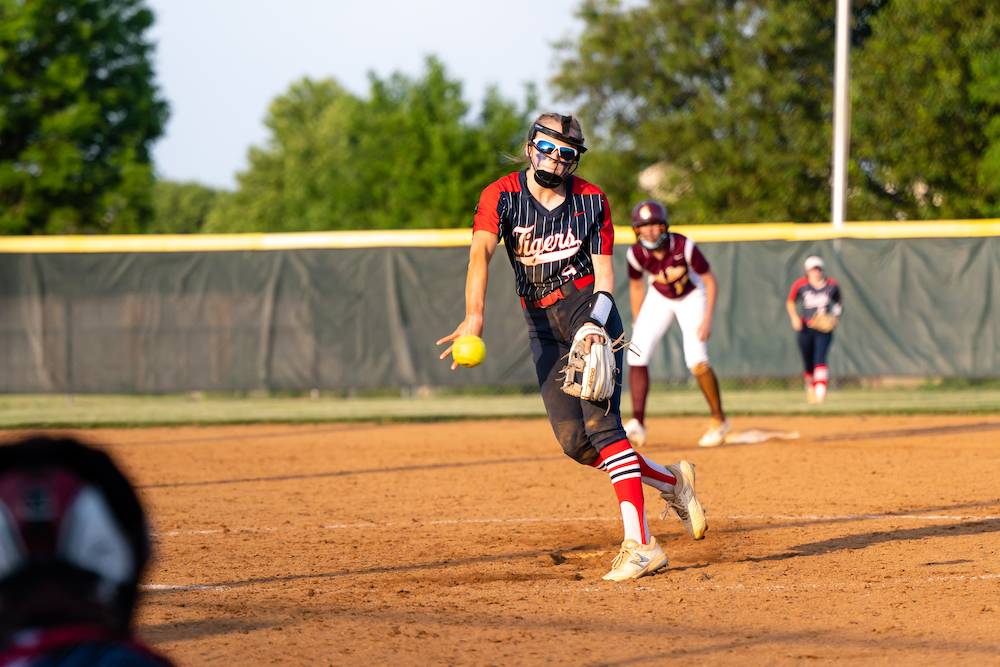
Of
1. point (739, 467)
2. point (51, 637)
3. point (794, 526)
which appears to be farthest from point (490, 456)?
point (51, 637)

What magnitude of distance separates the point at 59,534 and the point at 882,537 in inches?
205

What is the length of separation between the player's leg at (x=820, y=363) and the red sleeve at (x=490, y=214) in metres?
9.08

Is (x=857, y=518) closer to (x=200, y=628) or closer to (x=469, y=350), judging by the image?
(x=469, y=350)

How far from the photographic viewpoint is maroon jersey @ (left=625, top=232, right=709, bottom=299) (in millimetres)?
9312

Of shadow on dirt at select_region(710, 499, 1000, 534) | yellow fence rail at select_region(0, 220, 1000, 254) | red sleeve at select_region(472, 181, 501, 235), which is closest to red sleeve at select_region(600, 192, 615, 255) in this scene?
red sleeve at select_region(472, 181, 501, 235)

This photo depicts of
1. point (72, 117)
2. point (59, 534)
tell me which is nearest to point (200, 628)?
point (59, 534)

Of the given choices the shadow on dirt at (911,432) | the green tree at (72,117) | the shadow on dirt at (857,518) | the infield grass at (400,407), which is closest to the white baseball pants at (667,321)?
the shadow on dirt at (911,432)

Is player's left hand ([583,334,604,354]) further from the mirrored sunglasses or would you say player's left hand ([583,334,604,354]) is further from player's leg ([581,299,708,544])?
the mirrored sunglasses

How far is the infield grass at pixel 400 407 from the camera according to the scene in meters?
13.9

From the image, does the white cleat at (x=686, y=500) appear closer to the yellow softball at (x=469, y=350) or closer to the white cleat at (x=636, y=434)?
the yellow softball at (x=469, y=350)

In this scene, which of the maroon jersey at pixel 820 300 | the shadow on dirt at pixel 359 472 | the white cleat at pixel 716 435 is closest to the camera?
the shadow on dirt at pixel 359 472

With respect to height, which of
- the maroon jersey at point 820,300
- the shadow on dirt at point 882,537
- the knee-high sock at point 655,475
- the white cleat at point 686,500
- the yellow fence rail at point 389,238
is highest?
the yellow fence rail at point 389,238

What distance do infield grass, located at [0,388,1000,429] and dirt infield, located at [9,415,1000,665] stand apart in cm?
406

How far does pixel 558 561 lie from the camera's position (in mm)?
5266
